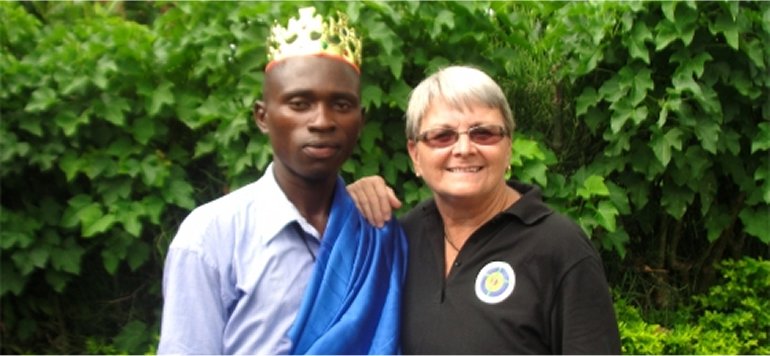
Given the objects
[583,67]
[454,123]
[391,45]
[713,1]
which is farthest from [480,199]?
[713,1]

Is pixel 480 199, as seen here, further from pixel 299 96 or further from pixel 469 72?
pixel 299 96

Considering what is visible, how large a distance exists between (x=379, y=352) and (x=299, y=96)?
65cm

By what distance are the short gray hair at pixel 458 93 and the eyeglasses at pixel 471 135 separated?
1.8 inches

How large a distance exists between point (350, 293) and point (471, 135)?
50cm

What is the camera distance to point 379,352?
2.19 metres

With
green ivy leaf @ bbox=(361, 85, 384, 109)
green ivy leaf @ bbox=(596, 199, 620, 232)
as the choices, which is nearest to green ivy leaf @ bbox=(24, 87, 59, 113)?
green ivy leaf @ bbox=(361, 85, 384, 109)

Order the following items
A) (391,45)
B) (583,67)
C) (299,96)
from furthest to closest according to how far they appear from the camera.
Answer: (583,67) < (391,45) < (299,96)

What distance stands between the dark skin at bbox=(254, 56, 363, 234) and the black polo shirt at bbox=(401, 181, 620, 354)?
1.34ft

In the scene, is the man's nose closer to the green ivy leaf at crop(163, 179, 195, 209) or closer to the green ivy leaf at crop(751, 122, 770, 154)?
the green ivy leaf at crop(163, 179, 195, 209)

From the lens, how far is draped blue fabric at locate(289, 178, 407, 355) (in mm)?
2113

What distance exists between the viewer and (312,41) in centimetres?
228

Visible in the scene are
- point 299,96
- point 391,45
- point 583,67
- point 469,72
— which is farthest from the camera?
point 583,67

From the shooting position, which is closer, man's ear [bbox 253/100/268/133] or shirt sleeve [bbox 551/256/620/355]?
shirt sleeve [bbox 551/256/620/355]

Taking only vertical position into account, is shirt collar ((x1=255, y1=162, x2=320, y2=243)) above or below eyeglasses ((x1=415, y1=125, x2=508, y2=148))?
below
